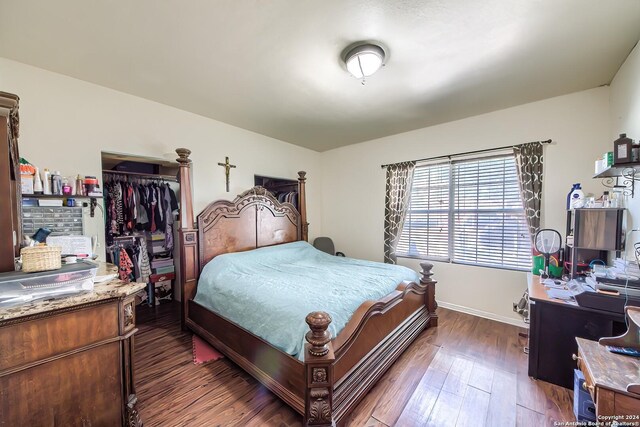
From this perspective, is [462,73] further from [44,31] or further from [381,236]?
[44,31]

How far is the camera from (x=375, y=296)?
2090 millimetres

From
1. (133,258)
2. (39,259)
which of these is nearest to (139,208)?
(133,258)

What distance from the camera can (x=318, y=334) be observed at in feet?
4.57

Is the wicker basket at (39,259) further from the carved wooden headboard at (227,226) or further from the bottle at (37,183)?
the carved wooden headboard at (227,226)

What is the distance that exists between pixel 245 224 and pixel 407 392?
2500 millimetres

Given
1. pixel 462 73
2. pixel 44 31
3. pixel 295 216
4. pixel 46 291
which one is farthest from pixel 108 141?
pixel 462 73

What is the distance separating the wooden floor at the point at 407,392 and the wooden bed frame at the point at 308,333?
12 centimetres

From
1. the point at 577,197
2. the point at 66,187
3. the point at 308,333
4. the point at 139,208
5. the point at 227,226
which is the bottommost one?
the point at 308,333

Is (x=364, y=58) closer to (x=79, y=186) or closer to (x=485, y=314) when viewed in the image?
(x=79, y=186)

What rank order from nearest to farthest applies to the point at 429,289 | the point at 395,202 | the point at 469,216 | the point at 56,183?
the point at 56,183
the point at 429,289
the point at 469,216
the point at 395,202

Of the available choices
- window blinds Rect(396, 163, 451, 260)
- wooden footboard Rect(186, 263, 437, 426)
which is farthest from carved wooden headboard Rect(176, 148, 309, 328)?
→ window blinds Rect(396, 163, 451, 260)

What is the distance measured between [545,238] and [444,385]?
1759 mm

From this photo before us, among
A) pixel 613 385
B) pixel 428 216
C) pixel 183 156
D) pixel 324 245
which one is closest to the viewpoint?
pixel 613 385

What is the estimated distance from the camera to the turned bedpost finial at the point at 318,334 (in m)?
1.37
